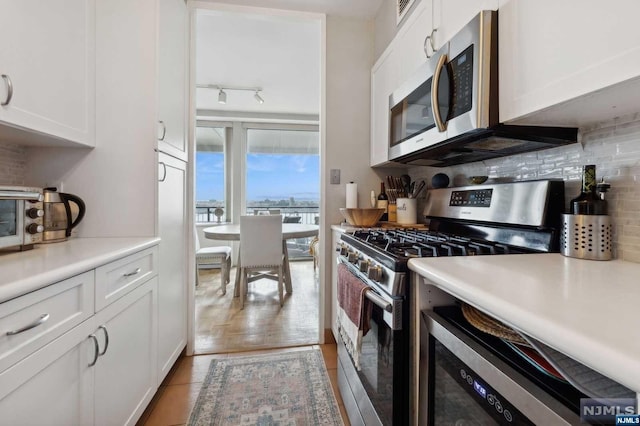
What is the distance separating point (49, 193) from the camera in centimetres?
125

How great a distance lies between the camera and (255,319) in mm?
2590

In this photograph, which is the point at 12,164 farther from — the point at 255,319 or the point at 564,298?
the point at 564,298

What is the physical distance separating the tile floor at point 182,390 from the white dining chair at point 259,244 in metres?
0.91

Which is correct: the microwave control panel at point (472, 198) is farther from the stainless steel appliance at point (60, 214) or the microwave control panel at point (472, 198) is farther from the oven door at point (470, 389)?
the stainless steel appliance at point (60, 214)

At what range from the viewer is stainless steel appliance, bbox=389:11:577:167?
38.1 inches

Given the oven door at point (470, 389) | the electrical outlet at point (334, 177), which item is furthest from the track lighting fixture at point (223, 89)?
the oven door at point (470, 389)

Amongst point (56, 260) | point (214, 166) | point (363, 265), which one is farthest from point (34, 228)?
point (214, 166)

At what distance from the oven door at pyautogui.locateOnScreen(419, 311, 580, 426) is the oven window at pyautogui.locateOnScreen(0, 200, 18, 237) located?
1481mm

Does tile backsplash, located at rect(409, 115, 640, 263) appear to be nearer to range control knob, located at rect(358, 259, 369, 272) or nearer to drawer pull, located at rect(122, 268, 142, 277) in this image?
range control knob, located at rect(358, 259, 369, 272)

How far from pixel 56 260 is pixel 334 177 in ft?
5.56

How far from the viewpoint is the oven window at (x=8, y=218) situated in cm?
99

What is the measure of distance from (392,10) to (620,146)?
172cm

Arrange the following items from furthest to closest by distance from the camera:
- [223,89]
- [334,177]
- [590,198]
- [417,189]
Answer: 1. [223,89]
2. [334,177]
3. [417,189]
4. [590,198]

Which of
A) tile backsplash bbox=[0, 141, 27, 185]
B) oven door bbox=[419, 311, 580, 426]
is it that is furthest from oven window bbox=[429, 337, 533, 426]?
tile backsplash bbox=[0, 141, 27, 185]
